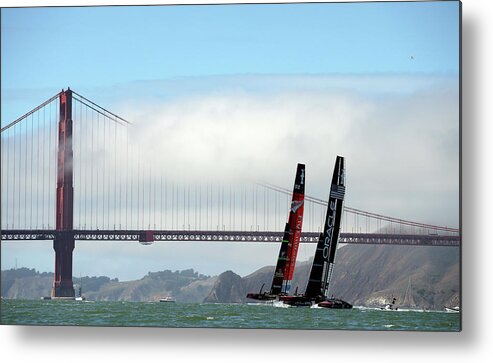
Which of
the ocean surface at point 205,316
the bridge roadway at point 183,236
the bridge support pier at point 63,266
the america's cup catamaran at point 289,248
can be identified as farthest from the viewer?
the bridge support pier at point 63,266

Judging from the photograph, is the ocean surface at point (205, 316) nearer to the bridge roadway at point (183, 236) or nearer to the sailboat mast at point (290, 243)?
the sailboat mast at point (290, 243)

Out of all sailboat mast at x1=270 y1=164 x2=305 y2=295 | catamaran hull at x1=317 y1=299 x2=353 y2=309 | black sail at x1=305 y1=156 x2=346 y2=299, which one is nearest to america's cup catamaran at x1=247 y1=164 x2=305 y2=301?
sailboat mast at x1=270 y1=164 x2=305 y2=295

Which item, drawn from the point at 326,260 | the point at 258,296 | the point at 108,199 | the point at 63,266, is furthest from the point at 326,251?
the point at 63,266

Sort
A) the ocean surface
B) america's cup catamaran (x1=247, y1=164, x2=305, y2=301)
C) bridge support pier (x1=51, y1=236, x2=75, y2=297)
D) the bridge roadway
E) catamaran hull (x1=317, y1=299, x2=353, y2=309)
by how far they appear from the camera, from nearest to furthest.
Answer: the ocean surface
america's cup catamaran (x1=247, y1=164, x2=305, y2=301)
the bridge roadway
bridge support pier (x1=51, y1=236, x2=75, y2=297)
catamaran hull (x1=317, y1=299, x2=353, y2=309)

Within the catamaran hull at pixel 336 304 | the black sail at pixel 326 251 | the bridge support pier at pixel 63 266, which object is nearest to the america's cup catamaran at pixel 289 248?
the black sail at pixel 326 251

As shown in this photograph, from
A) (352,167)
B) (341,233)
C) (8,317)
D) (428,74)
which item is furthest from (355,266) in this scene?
(8,317)

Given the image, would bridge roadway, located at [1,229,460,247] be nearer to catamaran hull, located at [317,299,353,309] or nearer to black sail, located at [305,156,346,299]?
black sail, located at [305,156,346,299]

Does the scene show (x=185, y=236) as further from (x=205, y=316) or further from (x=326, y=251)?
(x=326, y=251)
